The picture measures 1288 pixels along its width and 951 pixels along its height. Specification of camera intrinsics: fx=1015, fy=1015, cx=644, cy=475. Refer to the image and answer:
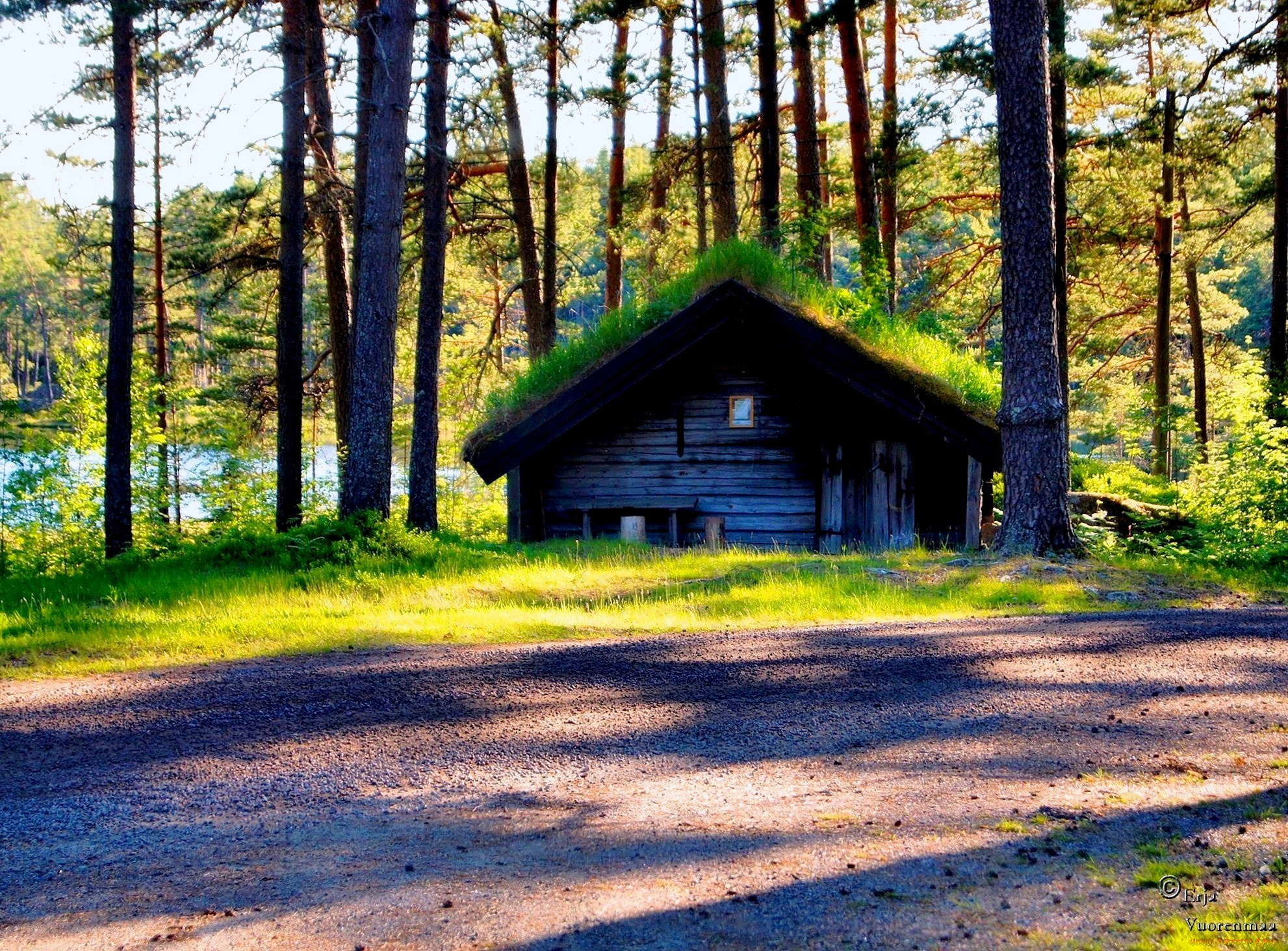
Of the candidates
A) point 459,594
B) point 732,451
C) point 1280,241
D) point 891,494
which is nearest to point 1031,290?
point 891,494

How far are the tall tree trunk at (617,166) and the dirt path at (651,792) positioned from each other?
15724mm

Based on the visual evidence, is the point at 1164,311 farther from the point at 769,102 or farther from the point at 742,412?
the point at 742,412

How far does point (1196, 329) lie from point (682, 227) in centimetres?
1537

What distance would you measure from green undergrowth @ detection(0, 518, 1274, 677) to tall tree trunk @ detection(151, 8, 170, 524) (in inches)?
320

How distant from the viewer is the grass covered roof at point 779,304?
51.4ft

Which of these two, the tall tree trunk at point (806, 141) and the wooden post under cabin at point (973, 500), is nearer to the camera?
the wooden post under cabin at point (973, 500)

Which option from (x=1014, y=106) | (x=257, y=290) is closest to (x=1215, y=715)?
(x=1014, y=106)

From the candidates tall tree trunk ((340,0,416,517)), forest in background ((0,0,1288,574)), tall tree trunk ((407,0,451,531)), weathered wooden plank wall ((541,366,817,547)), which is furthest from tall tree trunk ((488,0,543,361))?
tall tree trunk ((340,0,416,517))

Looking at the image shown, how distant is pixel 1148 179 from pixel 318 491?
21.0 m

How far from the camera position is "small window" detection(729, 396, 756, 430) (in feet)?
55.1

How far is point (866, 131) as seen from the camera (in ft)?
73.5

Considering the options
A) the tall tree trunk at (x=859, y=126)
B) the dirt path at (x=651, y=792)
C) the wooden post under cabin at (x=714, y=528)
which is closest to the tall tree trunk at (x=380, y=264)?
the wooden post under cabin at (x=714, y=528)

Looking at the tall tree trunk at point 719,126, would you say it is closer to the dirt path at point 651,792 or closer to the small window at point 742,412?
the small window at point 742,412

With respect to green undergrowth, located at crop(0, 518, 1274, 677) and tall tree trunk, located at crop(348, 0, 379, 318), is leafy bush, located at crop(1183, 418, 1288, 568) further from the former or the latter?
tall tree trunk, located at crop(348, 0, 379, 318)
